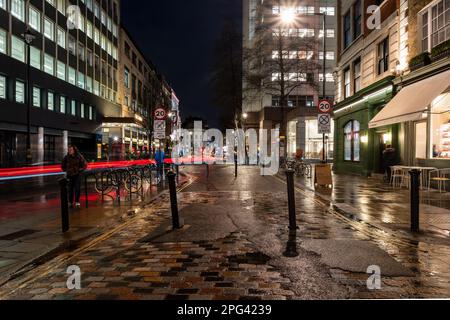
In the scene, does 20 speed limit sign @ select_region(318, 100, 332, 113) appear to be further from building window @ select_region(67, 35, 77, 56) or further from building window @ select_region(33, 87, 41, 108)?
building window @ select_region(67, 35, 77, 56)

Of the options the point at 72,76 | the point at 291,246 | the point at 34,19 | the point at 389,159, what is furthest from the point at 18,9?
the point at 291,246

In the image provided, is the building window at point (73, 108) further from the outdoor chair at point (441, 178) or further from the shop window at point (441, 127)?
the outdoor chair at point (441, 178)

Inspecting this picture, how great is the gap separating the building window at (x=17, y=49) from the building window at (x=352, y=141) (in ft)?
85.6

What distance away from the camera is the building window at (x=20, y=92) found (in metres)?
31.6

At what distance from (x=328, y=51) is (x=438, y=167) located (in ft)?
154

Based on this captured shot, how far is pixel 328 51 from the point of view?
5903 cm

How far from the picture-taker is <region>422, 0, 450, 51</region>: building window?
14.9 metres

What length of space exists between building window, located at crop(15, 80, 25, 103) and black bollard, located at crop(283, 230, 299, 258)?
30.5m

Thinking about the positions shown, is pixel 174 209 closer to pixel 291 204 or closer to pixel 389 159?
pixel 291 204

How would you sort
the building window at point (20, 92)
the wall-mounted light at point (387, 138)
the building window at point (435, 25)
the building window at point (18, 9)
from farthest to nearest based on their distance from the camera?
the building window at point (20, 92)
the building window at point (18, 9)
the wall-mounted light at point (387, 138)
the building window at point (435, 25)

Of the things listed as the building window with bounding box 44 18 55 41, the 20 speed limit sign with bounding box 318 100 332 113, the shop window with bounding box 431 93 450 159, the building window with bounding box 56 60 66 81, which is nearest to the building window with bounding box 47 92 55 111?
the building window with bounding box 56 60 66 81

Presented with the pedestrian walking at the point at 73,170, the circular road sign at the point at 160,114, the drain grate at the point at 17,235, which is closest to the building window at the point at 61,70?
the circular road sign at the point at 160,114

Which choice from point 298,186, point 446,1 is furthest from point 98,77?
point 446,1
